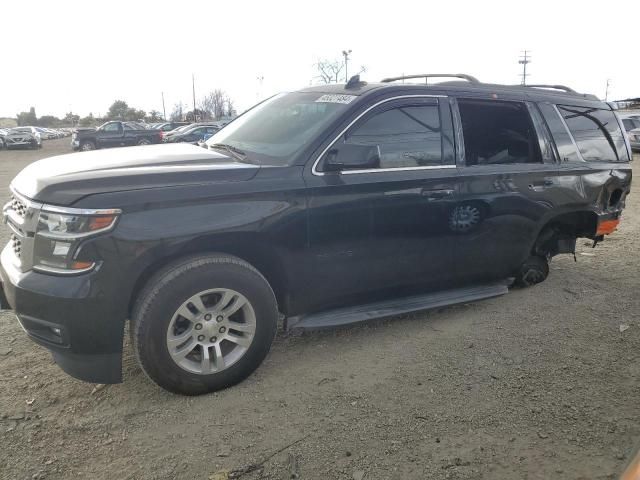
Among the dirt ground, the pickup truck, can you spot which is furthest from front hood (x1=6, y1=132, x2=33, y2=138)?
the dirt ground

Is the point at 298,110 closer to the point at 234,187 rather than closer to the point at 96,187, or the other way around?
the point at 234,187

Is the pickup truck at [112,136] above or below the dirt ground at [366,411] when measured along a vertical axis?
above

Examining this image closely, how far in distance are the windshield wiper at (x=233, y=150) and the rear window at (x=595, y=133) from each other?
298cm

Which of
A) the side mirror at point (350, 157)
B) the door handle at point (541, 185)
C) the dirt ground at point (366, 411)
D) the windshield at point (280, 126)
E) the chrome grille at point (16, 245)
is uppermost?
the windshield at point (280, 126)

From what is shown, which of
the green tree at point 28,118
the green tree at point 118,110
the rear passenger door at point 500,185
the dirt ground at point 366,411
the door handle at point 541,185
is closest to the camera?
the dirt ground at point 366,411

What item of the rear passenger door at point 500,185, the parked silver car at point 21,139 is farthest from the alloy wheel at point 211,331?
the parked silver car at point 21,139

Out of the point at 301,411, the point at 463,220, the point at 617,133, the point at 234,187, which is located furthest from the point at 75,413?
the point at 617,133

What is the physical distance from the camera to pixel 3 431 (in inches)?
109

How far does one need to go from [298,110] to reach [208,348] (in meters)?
1.94

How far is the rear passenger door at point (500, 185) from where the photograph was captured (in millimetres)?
4008

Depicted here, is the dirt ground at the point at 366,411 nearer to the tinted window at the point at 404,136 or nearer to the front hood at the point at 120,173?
the front hood at the point at 120,173

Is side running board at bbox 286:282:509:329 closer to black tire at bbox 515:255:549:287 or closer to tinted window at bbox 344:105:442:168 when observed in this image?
black tire at bbox 515:255:549:287

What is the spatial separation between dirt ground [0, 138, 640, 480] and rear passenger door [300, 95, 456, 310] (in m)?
0.52

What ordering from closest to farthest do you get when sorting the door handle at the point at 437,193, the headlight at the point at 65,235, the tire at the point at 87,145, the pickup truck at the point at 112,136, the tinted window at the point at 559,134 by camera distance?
1. the headlight at the point at 65,235
2. the door handle at the point at 437,193
3. the tinted window at the point at 559,134
4. the pickup truck at the point at 112,136
5. the tire at the point at 87,145
